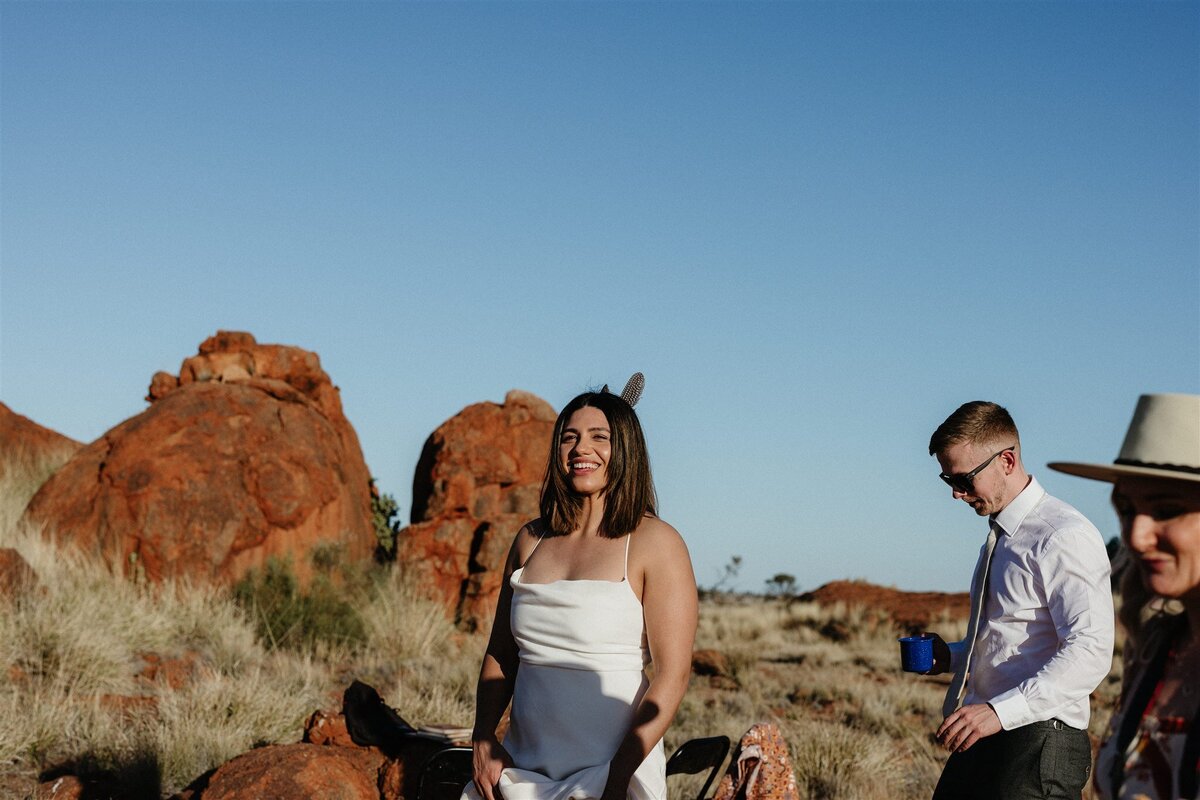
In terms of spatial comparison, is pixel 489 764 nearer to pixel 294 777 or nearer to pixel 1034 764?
pixel 1034 764

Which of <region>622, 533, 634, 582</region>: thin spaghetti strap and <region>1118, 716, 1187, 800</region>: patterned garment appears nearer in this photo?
<region>1118, 716, 1187, 800</region>: patterned garment

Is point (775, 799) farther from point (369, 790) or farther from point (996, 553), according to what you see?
point (369, 790)

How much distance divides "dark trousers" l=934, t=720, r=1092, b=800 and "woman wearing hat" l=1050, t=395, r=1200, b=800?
1202 mm

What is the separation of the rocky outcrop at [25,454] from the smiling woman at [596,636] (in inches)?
515

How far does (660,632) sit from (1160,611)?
6.45 feet

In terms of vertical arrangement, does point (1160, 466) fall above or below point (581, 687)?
above

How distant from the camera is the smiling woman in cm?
413

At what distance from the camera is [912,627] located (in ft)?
68.9

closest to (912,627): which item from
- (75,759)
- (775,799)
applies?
(75,759)

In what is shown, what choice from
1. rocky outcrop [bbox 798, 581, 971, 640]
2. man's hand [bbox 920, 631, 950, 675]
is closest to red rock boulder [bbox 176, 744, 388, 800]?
man's hand [bbox 920, 631, 950, 675]

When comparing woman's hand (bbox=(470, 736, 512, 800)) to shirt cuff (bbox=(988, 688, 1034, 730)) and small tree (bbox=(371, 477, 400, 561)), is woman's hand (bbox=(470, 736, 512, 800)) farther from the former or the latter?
small tree (bbox=(371, 477, 400, 561))

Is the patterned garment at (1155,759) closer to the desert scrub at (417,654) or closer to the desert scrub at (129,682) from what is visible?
the desert scrub at (129,682)

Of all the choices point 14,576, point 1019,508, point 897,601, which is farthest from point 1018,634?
point 897,601

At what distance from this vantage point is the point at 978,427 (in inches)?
156
